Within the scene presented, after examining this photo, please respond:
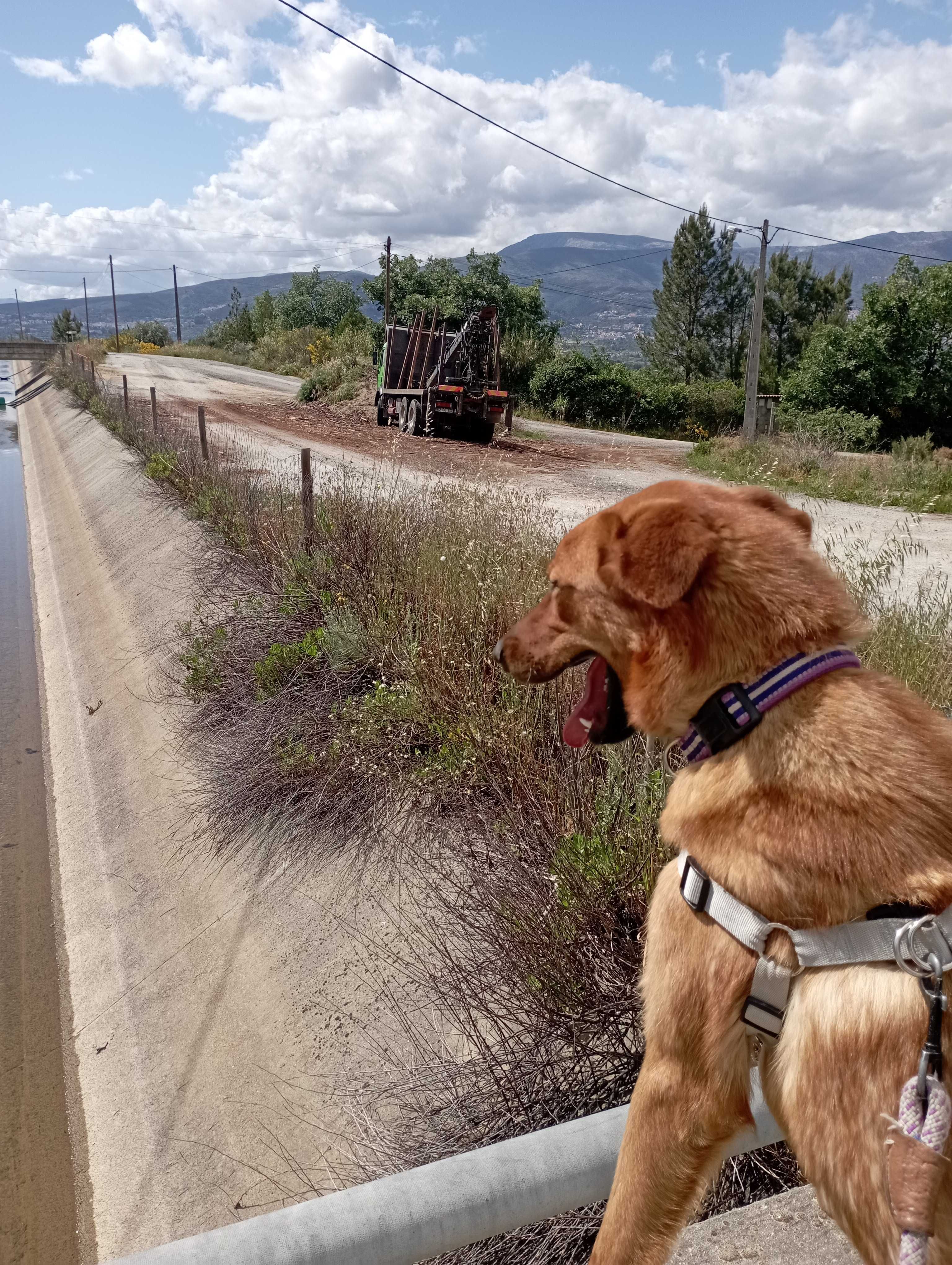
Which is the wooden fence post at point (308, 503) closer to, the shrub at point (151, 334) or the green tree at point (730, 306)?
the green tree at point (730, 306)

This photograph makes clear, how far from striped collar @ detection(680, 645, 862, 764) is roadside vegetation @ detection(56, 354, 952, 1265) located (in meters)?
1.72

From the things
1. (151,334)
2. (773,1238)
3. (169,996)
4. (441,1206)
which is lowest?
(169,996)

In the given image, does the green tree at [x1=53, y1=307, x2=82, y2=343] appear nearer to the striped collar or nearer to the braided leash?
the striped collar

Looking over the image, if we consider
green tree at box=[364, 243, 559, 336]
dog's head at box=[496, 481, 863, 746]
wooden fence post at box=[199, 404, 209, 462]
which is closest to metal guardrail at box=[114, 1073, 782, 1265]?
dog's head at box=[496, 481, 863, 746]

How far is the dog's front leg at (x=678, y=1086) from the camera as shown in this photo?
1631mm

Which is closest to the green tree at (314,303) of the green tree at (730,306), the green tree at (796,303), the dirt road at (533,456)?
the green tree at (730,306)

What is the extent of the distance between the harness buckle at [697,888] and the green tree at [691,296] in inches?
2579

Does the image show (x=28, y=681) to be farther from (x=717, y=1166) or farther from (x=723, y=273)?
(x=723, y=273)

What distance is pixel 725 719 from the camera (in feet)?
5.57

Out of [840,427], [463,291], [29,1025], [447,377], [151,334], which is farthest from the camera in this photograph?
[151,334]

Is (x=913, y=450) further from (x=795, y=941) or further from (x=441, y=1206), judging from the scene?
(x=441, y=1206)

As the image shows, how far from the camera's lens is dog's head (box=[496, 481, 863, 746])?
5.58 feet

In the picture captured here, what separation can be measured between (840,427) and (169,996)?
77.1 ft

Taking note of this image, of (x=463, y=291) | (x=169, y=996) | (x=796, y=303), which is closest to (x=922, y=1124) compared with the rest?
(x=169, y=996)
